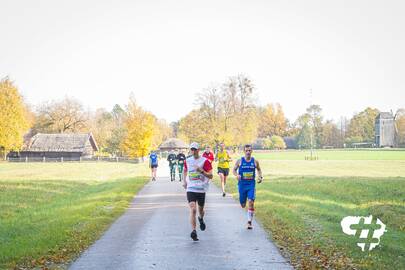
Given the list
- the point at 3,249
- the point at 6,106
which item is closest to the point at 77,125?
the point at 6,106

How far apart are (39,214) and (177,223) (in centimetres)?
611

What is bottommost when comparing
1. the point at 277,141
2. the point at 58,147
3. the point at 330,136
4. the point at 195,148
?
the point at 195,148

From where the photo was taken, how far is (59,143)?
88.8m

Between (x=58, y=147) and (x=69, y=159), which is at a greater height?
(x=58, y=147)

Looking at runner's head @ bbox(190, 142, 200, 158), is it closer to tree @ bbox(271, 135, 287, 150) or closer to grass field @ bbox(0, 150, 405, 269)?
grass field @ bbox(0, 150, 405, 269)

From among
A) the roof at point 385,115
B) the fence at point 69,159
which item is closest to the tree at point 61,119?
the fence at point 69,159

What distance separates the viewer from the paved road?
26.0 ft

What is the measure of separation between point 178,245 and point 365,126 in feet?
467

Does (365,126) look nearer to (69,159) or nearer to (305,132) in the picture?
(305,132)

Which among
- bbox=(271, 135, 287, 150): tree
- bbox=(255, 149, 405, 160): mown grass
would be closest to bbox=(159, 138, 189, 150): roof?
bbox=(255, 149, 405, 160): mown grass

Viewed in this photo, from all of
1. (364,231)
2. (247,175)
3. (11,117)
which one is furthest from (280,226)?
(11,117)

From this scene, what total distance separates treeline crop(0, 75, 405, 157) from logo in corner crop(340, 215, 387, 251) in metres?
53.6

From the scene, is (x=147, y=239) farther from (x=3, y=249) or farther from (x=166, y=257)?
(x=3, y=249)

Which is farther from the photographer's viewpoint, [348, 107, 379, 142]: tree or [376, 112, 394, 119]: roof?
[376, 112, 394, 119]: roof
